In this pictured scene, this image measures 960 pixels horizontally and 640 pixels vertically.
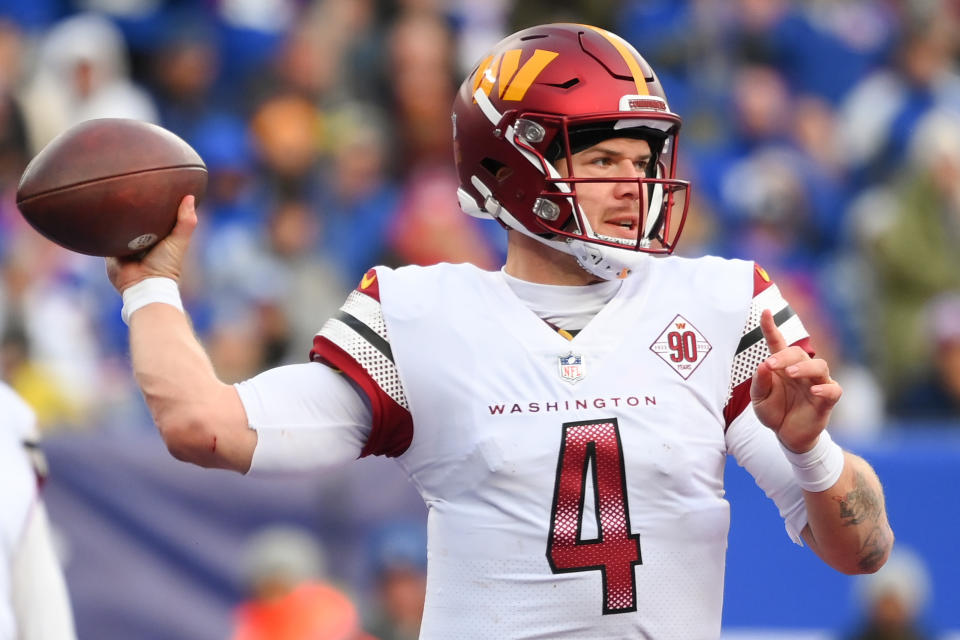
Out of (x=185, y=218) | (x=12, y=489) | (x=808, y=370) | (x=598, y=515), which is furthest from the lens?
(x=12, y=489)

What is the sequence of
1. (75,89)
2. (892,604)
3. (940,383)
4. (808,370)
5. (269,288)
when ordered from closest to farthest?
(808,370)
(892,604)
(940,383)
(269,288)
(75,89)

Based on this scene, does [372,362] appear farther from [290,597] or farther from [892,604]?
[892,604]

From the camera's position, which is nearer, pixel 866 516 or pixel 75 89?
pixel 866 516

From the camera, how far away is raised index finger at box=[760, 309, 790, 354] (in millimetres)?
2643

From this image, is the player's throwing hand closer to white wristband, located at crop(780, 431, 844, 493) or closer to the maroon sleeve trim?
the maroon sleeve trim

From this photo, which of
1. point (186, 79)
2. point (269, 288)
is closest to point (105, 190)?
point (269, 288)

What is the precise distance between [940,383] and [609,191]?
4.38 m

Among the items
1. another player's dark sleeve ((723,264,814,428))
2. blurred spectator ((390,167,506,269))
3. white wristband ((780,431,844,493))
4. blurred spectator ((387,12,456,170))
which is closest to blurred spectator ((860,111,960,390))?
blurred spectator ((390,167,506,269))

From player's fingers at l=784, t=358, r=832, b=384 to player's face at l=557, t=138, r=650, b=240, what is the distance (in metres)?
0.42

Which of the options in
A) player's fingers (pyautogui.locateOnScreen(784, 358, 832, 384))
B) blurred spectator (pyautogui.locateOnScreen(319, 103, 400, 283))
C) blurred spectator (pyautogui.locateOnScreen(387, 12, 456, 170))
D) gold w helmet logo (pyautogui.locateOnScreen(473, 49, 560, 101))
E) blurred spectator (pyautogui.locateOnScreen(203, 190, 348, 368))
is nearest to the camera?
player's fingers (pyautogui.locateOnScreen(784, 358, 832, 384))

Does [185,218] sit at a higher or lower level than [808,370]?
higher

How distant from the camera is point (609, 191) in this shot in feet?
9.41

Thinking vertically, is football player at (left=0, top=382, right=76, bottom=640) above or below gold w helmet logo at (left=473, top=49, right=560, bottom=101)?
below

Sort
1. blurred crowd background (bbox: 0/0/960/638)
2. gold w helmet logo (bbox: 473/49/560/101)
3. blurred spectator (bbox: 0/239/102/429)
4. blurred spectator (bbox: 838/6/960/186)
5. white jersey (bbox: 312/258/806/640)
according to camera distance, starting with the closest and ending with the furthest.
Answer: white jersey (bbox: 312/258/806/640), gold w helmet logo (bbox: 473/49/560/101), blurred spectator (bbox: 0/239/102/429), blurred crowd background (bbox: 0/0/960/638), blurred spectator (bbox: 838/6/960/186)
